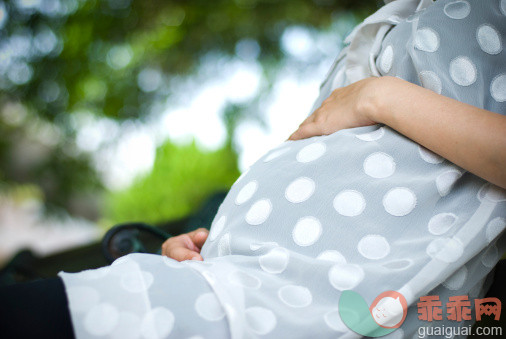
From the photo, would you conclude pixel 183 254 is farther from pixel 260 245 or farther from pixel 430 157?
Answer: pixel 430 157

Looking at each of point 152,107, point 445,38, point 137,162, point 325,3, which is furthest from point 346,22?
point 445,38

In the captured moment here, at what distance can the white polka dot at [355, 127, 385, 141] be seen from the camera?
637 millimetres

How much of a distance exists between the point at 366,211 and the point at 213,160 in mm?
2617

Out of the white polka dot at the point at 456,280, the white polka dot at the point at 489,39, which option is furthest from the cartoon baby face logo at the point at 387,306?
the white polka dot at the point at 489,39

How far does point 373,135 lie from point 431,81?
0.42 feet

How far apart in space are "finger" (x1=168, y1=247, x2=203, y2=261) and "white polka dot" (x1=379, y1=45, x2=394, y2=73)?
1.56ft

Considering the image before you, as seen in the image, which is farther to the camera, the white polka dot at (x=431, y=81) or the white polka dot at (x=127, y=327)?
the white polka dot at (x=431, y=81)

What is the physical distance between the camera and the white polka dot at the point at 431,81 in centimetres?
63

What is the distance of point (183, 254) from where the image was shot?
71 cm

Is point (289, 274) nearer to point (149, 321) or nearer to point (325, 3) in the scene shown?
point (149, 321)

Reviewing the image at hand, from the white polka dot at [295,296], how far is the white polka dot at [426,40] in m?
0.43

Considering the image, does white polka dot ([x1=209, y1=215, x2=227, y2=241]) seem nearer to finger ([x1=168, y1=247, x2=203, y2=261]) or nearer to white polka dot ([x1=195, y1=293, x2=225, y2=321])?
finger ([x1=168, y1=247, x2=203, y2=261])

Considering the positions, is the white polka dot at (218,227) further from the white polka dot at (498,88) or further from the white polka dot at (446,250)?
the white polka dot at (498,88)

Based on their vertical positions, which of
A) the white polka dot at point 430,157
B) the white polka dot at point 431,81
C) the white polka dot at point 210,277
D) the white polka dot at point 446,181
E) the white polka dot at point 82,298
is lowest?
the white polka dot at point 210,277
